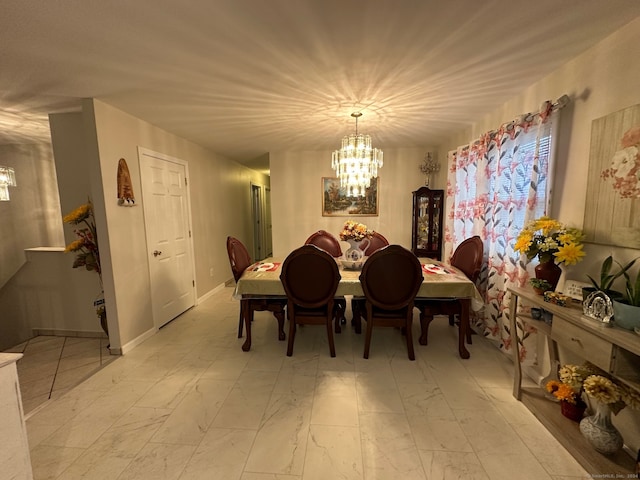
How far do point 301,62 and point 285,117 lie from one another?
105cm

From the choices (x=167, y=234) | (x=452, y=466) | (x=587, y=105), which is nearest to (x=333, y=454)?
(x=452, y=466)

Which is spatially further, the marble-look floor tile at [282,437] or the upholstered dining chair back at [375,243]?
the upholstered dining chair back at [375,243]

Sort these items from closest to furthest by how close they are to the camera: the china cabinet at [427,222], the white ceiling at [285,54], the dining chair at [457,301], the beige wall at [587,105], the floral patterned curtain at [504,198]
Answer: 1. the white ceiling at [285,54]
2. the beige wall at [587,105]
3. the floral patterned curtain at [504,198]
4. the dining chair at [457,301]
5. the china cabinet at [427,222]

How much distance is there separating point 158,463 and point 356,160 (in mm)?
2678

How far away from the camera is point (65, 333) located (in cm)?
295

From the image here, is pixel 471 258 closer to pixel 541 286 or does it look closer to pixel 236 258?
pixel 541 286

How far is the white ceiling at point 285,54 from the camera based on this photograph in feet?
4.33

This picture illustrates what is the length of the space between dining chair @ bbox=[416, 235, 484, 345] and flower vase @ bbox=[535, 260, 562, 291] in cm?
81

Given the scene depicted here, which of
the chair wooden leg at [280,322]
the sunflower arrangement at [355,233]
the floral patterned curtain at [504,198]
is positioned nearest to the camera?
the floral patterned curtain at [504,198]

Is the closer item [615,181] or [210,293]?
[615,181]

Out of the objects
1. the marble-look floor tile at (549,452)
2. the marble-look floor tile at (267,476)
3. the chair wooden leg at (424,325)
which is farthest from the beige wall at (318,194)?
the marble-look floor tile at (267,476)

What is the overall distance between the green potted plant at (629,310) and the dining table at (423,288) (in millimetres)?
1061

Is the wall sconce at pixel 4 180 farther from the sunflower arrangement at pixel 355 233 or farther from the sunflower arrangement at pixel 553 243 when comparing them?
the sunflower arrangement at pixel 553 243

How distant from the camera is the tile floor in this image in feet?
4.58
